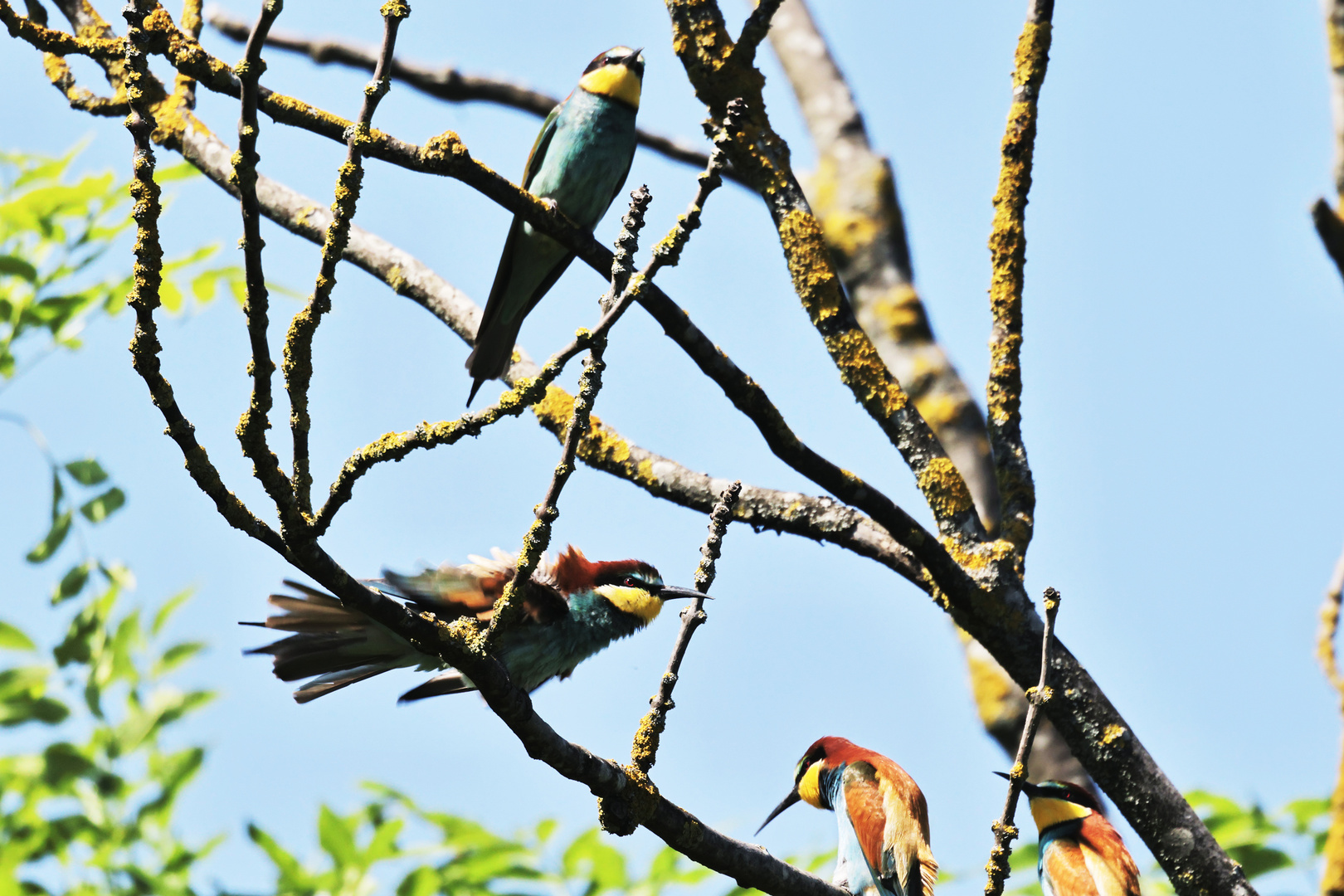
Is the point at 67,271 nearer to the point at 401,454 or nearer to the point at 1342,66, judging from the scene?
the point at 401,454

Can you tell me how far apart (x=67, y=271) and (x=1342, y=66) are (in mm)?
3462

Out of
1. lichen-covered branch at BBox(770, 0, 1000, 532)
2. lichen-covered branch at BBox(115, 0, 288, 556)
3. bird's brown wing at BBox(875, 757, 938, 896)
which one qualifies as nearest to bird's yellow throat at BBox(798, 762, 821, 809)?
bird's brown wing at BBox(875, 757, 938, 896)

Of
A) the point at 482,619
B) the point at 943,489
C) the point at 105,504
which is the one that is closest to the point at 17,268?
the point at 105,504

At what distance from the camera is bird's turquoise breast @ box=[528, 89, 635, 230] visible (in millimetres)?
4848

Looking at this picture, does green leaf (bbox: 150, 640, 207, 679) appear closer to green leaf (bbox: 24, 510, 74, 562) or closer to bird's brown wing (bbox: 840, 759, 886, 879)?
green leaf (bbox: 24, 510, 74, 562)

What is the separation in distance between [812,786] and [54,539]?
117 inches

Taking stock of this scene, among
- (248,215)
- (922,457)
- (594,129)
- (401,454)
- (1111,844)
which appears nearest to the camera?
(248,215)

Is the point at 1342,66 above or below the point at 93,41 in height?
above

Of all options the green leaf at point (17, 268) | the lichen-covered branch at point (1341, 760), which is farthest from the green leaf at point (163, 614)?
the lichen-covered branch at point (1341, 760)

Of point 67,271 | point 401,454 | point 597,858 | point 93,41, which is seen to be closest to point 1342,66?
point 401,454

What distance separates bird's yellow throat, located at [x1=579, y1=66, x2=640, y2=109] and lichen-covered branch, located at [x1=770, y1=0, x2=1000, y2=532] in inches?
28.6

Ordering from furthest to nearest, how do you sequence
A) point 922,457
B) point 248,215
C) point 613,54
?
point 613,54 → point 922,457 → point 248,215

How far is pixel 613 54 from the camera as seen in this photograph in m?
5.48

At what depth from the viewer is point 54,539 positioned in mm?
3396
